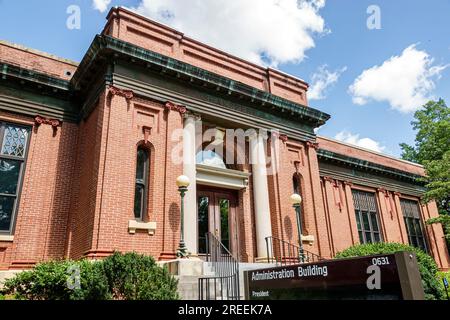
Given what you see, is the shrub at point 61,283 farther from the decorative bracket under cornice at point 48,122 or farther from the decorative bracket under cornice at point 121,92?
the decorative bracket under cornice at point 48,122

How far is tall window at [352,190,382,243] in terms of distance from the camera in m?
20.6

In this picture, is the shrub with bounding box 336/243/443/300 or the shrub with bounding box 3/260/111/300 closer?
the shrub with bounding box 3/260/111/300

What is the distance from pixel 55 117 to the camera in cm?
1255

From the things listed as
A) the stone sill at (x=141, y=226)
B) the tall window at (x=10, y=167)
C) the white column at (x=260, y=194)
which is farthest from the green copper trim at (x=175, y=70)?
the stone sill at (x=141, y=226)

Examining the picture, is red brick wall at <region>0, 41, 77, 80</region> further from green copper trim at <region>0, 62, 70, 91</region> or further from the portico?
the portico

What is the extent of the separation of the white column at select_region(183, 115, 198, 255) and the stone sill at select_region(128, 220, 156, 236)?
1.10 m

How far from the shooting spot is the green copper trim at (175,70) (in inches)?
440

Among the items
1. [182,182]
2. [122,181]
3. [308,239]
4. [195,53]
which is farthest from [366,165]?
[122,181]

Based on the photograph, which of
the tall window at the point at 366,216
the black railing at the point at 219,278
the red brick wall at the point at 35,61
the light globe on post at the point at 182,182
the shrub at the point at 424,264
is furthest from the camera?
the tall window at the point at 366,216

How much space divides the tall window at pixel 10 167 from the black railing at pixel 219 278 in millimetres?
6259

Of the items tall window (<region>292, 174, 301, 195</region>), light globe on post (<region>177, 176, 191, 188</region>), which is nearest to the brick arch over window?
light globe on post (<region>177, 176, 191, 188</region>)

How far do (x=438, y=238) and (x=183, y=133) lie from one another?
2091 centimetres
